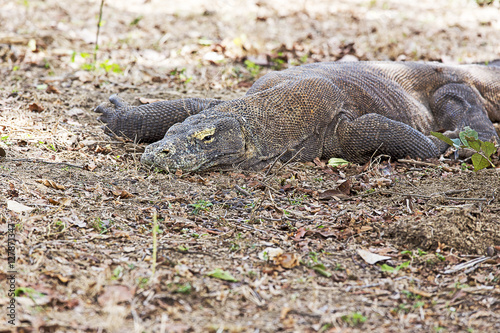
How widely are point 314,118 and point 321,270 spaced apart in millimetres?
2538

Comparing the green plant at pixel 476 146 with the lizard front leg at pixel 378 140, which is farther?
the lizard front leg at pixel 378 140

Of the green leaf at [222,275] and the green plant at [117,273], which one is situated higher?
the green plant at [117,273]

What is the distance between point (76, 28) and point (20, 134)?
484 centimetres

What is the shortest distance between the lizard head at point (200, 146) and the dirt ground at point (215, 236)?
0.15m

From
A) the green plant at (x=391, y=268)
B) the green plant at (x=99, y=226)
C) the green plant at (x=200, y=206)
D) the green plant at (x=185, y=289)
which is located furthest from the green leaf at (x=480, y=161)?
the green plant at (x=99, y=226)

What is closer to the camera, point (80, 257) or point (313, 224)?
point (80, 257)

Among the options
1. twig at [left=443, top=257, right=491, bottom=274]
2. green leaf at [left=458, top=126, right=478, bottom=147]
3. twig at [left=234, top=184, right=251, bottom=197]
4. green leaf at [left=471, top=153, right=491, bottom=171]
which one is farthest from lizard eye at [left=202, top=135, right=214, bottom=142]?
twig at [left=443, top=257, right=491, bottom=274]

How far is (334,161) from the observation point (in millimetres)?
5090

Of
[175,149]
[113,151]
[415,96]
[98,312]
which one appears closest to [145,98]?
[113,151]

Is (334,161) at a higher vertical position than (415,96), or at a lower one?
lower

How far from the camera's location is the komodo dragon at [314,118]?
4.64m

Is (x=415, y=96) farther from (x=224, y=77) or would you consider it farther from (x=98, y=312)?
(x=98, y=312)

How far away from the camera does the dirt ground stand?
2.40 meters

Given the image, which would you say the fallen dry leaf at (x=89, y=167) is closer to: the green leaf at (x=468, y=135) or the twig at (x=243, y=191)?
the twig at (x=243, y=191)
